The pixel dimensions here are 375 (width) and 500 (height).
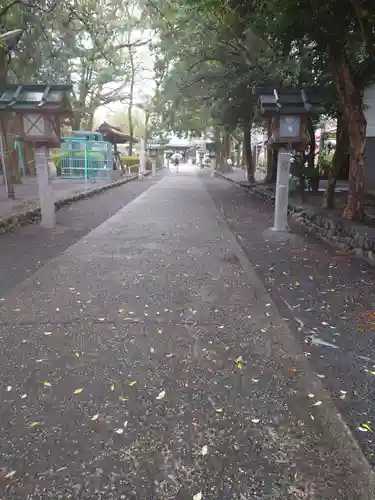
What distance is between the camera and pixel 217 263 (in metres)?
5.97

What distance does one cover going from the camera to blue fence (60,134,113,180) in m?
20.8

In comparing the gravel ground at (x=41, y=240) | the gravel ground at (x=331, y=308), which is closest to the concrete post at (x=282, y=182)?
the gravel ground at (x=331, y=308)

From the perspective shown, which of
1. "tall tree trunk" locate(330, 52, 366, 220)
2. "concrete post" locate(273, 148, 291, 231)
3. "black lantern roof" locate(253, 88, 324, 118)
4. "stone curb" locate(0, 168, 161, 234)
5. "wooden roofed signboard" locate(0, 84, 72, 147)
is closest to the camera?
"tall tree trunk" locate(330, 52, 366, 220)

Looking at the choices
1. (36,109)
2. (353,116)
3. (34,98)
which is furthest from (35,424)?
(353,116)

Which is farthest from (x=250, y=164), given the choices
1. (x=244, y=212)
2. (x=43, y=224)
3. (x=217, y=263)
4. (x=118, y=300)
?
(x=118, y=300)

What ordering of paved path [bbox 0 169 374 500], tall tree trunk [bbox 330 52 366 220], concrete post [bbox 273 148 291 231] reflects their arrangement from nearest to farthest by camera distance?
1. paved path [bbox 0 169 374 500]
2. tall tree trunk [bbox 330 52 366 220]
3. concrete post [bbox 273 148 291 231]

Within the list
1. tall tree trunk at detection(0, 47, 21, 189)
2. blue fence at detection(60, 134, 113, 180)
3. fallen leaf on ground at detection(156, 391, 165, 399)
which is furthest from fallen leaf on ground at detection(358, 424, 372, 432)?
blue fence at detection(60, 134, 113, 180)

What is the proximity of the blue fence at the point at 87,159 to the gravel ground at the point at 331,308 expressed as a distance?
14669 mm

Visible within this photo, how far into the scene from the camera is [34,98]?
25.9ft

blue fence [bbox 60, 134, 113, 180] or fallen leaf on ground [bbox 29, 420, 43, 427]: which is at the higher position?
blue fence [bbox 60, 134, 113, 180]

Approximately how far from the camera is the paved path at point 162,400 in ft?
6.54

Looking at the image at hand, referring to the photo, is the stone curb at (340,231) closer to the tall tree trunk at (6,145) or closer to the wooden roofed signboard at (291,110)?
the wooden roofed signboard at (291,110)

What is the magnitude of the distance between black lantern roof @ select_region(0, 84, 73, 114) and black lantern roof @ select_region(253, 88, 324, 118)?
12.6 feet

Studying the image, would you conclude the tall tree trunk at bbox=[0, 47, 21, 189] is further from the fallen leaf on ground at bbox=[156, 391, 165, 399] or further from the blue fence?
the fallen leaf on ground at bbox=[156, 391, 165, 399]
